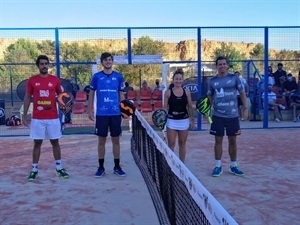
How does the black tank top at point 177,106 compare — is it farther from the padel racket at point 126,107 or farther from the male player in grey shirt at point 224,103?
the padel racket at point 126,107

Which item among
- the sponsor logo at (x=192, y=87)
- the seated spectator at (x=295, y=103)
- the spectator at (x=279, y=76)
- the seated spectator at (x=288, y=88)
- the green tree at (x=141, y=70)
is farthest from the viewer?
the green tree at (x=141, y=70)

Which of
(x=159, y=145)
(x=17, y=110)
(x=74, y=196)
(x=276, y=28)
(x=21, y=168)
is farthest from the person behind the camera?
(x=17, y=110)

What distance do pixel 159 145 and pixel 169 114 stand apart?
181cm

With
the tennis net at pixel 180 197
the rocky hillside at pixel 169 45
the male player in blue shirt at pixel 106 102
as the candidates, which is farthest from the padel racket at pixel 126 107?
the rocky hillside at pixel 169 45

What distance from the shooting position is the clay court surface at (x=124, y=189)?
4.83 metres

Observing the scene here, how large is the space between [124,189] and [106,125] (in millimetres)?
1144

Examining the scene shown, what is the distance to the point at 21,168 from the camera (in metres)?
7.49

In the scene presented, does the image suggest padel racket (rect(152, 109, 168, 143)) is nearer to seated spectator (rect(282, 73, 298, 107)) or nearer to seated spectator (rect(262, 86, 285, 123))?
seated spectator (rect(262, 86, 285, 123))

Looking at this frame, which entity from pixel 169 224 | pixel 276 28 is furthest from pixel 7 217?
pixel 276 28

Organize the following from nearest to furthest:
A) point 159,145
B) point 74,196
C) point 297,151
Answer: point 159,145 < point 74,196 < point 297,151

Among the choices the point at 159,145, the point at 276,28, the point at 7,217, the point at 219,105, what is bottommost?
the point at 7,217

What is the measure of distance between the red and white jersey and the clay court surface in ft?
3.55

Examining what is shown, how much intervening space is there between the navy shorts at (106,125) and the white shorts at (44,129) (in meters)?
0.64

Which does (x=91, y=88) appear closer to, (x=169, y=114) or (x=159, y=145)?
(x=169, y=114)
